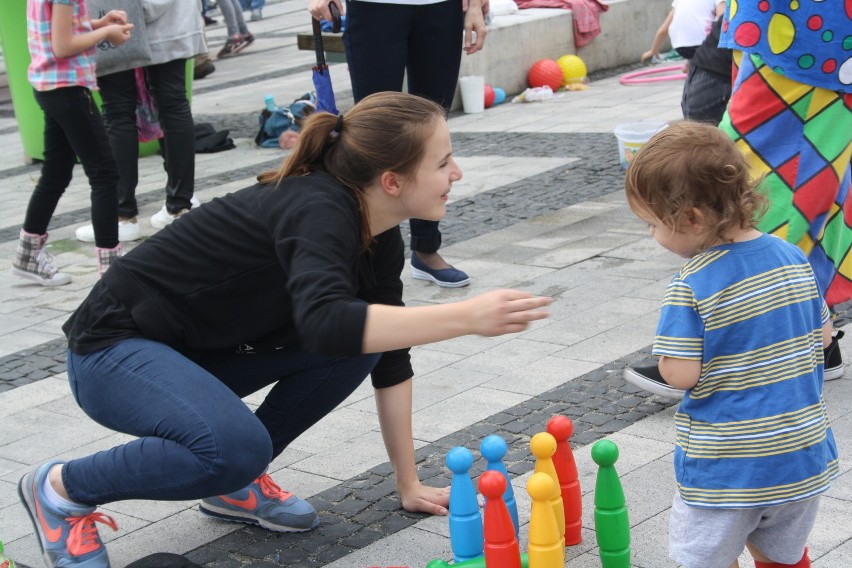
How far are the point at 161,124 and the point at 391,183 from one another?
172 inches

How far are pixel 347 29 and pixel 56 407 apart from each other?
2133 mm

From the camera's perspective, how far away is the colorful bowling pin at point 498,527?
8.65 ft

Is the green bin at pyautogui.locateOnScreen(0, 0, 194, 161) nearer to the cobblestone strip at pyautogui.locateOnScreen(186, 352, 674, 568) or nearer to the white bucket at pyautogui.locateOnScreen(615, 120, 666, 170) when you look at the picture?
the white bucket at pyautogui.locateOnScreen(615, 120, 666, 170)

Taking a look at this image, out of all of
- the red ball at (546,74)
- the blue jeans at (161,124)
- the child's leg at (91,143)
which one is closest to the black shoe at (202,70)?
the red ball at (546,74)

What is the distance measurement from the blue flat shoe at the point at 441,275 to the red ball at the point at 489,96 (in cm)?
533

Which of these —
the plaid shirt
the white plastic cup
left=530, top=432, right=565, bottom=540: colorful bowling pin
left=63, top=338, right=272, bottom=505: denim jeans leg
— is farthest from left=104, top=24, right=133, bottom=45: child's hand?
the white plastic cup

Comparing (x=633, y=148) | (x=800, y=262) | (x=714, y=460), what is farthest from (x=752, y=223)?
(x=633, y=148)

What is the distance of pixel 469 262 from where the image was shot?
233 inches

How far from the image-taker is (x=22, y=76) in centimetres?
930

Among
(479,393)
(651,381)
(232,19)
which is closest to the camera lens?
(651,381)

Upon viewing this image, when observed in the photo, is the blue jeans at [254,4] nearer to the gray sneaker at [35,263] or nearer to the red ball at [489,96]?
the red ball at [489,96]

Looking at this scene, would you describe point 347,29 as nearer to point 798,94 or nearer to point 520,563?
point 798,94

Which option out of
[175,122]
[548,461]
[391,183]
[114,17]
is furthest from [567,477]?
[175,122]

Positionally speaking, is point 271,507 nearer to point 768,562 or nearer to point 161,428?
point 161,428
